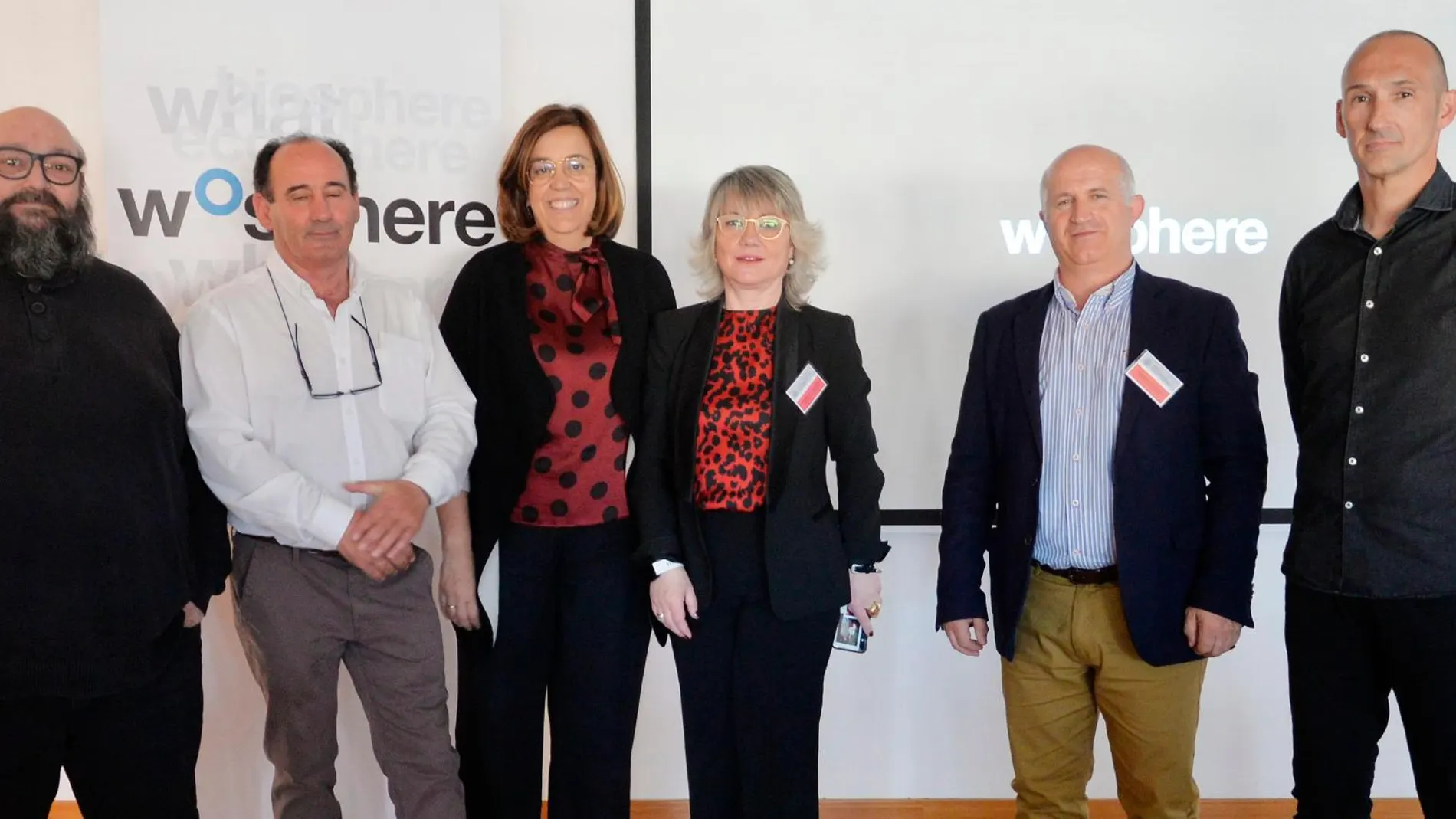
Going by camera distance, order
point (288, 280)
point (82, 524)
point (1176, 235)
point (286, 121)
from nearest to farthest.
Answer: point (82, 524) < point (288, 280) < point (286, 121) < point (1176, 235)

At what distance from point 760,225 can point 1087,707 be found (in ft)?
4.32

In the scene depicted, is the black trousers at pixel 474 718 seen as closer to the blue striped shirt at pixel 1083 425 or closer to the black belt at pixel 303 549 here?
the black belt at pixel 303 549

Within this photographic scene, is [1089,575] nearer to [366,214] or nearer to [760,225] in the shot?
[760,225]

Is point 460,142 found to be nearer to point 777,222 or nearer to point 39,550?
point 777,222

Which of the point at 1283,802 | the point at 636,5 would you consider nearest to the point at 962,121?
the point at 636,5

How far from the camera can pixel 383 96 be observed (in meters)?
2.95

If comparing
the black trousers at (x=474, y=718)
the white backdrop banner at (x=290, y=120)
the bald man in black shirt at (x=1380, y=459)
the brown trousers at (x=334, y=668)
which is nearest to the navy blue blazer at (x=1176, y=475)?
the bald man in black shirt at (x=1380, y=459)

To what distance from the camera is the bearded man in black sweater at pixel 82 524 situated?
190 cm

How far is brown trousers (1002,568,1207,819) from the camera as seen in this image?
86.3 inches

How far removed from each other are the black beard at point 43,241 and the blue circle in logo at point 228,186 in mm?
918

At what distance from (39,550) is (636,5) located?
2127 mm

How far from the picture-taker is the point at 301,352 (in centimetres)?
221

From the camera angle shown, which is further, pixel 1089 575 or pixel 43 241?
pixel 1089 575

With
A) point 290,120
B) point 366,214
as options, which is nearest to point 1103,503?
point 366,214
